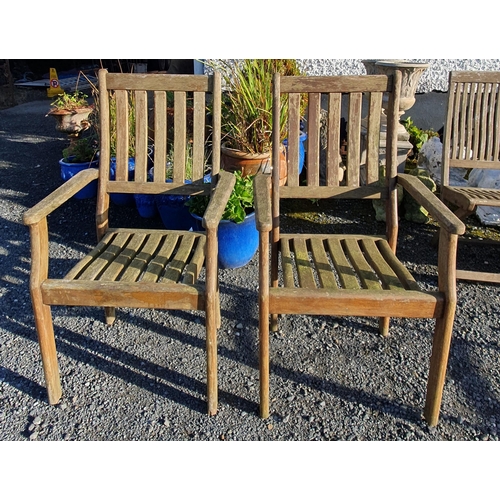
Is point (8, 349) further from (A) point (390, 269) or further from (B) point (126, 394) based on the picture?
(A) point (390, 269)

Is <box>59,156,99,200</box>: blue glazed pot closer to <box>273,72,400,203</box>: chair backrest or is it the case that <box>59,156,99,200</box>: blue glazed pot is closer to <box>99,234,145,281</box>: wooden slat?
<box>99,234,145,281</box>: wooden slat

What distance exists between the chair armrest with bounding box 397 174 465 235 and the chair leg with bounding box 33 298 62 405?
162cm

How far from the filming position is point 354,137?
2.27 metres

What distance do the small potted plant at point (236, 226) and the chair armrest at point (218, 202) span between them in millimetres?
677

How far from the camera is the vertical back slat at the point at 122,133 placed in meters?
2.29

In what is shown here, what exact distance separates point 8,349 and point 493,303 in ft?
9.10

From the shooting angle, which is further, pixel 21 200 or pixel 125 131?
pixel 21 200

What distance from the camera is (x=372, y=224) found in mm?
3752

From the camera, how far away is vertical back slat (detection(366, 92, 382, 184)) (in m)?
2.21

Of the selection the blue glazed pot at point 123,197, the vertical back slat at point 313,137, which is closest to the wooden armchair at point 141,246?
the vertical back slat at point 313,137

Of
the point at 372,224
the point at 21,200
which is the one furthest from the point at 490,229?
the point at 21,200

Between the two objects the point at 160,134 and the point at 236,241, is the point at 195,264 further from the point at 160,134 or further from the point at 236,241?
the point at 236,241

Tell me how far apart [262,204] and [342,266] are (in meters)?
0.49

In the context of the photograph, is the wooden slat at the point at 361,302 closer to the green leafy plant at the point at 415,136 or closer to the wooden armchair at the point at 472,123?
the wooden armchair at the point at 472,123
